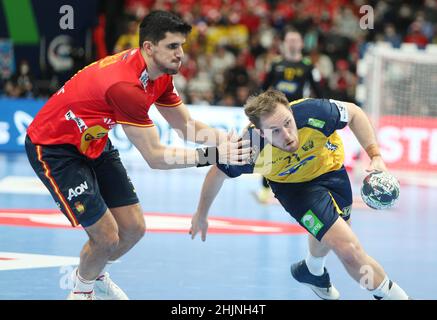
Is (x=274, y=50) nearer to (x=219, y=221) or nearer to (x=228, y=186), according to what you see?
(x=228, y=186)

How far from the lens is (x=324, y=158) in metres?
6.27

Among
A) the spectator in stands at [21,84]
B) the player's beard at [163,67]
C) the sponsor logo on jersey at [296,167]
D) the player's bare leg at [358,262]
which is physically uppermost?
the player's beard at [163,67]

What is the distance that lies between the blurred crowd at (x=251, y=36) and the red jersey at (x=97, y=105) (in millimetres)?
11392

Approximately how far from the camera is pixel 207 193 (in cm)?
621

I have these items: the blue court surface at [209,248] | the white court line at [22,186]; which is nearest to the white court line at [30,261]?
the blue court surface at [209,248]

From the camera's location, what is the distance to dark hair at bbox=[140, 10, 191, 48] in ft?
19.1

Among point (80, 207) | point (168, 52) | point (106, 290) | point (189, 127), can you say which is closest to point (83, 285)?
point (106, 290)

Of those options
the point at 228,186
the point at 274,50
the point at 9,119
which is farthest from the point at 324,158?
the point at 274,50

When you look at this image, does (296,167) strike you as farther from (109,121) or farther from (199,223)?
(109,121)

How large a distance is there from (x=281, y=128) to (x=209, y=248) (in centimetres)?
341

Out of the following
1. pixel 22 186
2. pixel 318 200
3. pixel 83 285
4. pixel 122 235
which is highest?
pixel 318 200

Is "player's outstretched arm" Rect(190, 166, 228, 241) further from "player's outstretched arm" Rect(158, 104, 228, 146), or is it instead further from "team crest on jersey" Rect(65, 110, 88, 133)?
"team crest on jersey" Rect(65, 110, 88, 133)

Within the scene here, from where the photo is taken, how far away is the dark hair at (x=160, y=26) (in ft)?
19.1

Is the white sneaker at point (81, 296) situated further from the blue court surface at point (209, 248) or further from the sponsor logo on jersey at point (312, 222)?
the sponsor logo on jersey at point (312, 222)
